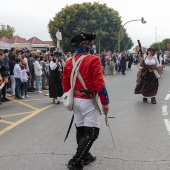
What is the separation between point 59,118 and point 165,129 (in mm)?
2599

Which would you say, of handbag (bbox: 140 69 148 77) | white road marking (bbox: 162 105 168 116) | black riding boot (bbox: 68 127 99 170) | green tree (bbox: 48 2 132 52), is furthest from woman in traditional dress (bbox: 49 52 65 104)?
green tree (bbox: 48 2 132 52)

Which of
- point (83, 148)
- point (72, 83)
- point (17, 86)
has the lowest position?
point (83, 148)

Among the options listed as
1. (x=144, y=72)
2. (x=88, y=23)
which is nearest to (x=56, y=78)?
(x=144, y=72)

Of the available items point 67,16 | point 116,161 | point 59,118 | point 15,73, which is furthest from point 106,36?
point 116,161

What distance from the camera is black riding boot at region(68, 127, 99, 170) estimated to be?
434 centimetres

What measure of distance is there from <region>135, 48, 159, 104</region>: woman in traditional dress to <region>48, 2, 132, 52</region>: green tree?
120 feet

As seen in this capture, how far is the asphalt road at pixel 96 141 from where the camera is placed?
187 inches

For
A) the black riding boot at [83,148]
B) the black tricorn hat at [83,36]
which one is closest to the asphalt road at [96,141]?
the black riding boot at [83,148]

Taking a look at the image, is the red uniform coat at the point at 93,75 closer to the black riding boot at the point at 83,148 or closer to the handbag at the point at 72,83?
the handbag at the point at 72,83

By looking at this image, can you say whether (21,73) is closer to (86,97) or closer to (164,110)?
(164,110)

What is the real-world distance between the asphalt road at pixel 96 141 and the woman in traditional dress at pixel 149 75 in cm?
71

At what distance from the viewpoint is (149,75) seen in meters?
10.4

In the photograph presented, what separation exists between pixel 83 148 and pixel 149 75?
254 inches

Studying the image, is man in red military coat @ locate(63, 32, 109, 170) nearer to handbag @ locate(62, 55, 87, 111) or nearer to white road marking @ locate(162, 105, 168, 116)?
handbag @ locate(62, 55, 87, 111)
